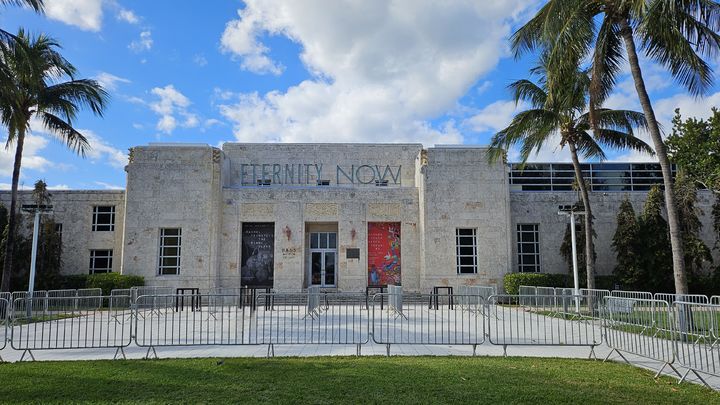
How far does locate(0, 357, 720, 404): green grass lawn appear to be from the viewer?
619 cm

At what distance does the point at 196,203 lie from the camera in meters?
23.8

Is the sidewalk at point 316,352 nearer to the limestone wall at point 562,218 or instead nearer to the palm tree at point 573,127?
the palm tree at point 573,127

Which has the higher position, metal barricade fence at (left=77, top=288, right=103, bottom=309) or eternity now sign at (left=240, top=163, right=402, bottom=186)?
eternity now sign at (left=240, top=163, right=402, bottom=186)

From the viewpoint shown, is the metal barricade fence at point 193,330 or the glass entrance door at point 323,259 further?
the glass entrance door at point 323,259

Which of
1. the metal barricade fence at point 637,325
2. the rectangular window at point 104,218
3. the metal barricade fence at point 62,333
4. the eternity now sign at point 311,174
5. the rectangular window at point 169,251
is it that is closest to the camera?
the metal barricade fence at point 637,325

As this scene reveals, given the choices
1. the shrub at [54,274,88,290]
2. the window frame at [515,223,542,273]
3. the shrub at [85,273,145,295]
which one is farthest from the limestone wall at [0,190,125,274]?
the window frame at [515,223,542,273]

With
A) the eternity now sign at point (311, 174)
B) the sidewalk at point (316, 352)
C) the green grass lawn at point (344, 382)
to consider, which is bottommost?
the sidewalk at point (316, 352)

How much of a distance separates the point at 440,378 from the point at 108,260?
73.8 ft

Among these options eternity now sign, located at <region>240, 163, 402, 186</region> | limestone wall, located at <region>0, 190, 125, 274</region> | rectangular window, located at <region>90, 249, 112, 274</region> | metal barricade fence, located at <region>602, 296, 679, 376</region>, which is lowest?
metal barricade fence, located at <region>602, 296, 679, 376</region>

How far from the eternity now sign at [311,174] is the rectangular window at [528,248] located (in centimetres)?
694

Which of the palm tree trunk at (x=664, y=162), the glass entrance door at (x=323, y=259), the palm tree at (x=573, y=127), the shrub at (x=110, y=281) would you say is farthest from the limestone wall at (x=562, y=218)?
the shrub at (x=110, y=281)

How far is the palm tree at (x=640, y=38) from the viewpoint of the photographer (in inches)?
462

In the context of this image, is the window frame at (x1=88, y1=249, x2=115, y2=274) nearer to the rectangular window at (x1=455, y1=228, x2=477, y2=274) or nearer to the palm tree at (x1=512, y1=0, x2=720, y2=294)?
the rectangular window at (x1=455, y1=228, x2=477, y2=274)

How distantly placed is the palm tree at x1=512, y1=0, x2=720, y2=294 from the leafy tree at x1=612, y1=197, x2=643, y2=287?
35.1 ft
